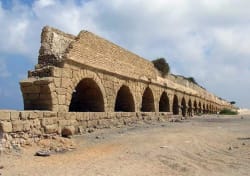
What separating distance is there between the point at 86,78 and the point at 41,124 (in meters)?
3.97

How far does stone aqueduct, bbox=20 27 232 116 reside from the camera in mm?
10680

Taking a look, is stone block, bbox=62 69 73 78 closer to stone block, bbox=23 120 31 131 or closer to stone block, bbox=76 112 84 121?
stone block, bbox=76 112 84 121

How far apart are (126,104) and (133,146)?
841 centimetres

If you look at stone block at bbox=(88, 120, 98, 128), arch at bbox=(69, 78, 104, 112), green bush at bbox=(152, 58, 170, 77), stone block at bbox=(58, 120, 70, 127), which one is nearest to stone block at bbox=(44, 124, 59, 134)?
stone block at bbox=(58, 120, 70, 127)

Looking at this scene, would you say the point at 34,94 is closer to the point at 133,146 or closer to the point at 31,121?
the point at 31,121

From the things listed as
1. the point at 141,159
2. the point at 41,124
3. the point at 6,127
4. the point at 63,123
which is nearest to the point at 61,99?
the point at 63,123

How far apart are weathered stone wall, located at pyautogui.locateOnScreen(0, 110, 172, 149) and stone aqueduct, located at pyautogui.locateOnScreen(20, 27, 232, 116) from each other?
1.49ft

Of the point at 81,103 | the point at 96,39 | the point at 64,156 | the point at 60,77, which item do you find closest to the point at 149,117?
the point at 81,103

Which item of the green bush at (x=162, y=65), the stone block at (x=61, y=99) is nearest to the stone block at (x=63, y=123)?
the stone block at (x=61, y=99)

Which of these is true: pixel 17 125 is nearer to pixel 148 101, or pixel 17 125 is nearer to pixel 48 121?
Answer: pixel 48 121

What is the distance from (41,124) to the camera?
932 cm

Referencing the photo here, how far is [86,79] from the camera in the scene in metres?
13.2

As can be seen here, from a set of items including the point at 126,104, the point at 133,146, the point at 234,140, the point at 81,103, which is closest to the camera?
the point at 133,146

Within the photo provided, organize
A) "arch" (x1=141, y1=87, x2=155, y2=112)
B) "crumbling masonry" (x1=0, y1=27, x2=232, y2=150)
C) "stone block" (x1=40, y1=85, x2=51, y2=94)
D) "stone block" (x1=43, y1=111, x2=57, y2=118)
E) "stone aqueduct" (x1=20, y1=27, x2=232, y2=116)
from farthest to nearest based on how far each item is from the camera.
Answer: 1. "arch" (x1=141, y1=87, x2=155, y2=112)
2. "stone aqueduct" (x1=20, y1=27, x2=232, y2=116)
3. "stone block" (x1=40, y1=85, x2=51, y2=94)
4. "stone block" (x1=43, y1=111, x2=57, y2=118)
5. "crumbling masonry" (x1=0, y1=27, x2=232, y2=150)
